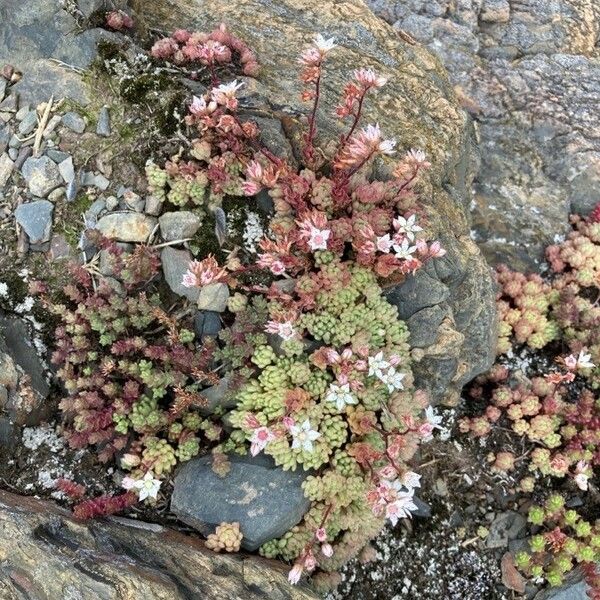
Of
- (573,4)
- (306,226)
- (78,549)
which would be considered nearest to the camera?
(78,549)

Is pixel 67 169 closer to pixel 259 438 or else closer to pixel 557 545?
pixel 259 438

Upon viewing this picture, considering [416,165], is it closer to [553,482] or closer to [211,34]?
[211,34]

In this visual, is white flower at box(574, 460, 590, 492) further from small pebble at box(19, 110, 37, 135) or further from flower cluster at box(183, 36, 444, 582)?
small pebble at box(19, 110, 37, 135)

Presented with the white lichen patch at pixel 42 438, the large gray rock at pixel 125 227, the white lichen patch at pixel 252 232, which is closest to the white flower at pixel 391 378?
the white lichen patch at pixel 252 232

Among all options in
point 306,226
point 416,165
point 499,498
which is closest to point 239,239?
point 306,226

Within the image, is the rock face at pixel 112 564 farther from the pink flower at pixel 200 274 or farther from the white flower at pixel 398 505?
the pink flower at pixel 200 274
